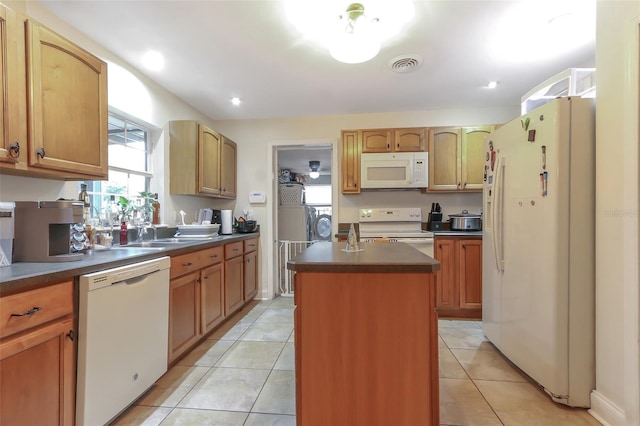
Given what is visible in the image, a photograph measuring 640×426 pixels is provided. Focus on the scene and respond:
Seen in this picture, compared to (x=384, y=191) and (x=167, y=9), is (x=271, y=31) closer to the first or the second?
(x=167, y=9)

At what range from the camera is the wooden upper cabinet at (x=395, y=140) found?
11.5 ft

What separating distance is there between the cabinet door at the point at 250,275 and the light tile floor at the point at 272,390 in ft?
2.80

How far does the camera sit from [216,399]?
1763 millimetres

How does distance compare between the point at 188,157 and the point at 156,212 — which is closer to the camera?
the point at 156,212

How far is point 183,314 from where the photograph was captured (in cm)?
220

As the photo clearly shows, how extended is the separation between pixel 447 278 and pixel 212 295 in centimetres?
237

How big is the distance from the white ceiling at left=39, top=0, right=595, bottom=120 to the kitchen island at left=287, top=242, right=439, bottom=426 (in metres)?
1.65

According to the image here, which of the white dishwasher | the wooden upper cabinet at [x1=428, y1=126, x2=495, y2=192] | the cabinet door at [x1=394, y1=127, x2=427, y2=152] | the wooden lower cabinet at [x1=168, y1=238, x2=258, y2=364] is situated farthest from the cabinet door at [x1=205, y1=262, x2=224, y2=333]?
the wooden upper cabinet at [x1=428, y1=126, x2=495, y2=192]

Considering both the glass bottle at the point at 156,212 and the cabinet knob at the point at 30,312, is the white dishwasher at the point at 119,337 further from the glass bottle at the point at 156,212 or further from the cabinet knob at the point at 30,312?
the glass bottle at the point at 156,212

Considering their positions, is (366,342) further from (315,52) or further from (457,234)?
(457,234)

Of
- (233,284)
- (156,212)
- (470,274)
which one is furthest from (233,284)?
(470,274)

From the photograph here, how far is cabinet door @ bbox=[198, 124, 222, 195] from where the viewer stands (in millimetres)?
3074

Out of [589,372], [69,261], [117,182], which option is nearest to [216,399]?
[69,261]

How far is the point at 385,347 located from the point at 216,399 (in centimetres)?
115
